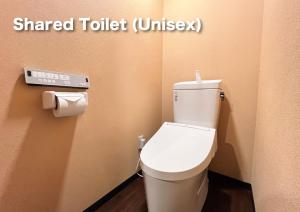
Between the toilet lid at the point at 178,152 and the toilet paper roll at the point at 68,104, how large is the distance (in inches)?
16.3

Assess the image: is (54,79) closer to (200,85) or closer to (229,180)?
(200,85)

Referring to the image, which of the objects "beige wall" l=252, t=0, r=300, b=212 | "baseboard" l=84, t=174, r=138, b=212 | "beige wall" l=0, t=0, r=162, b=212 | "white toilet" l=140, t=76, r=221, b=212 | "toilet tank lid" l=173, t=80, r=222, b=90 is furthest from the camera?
"toilet tank lid" l=173, t=80, r=222, b=90

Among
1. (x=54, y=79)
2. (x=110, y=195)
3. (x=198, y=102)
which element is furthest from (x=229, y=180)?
(x=54, y=79)

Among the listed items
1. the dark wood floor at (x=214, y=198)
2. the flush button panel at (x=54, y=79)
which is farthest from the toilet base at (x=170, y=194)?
the flush button panel at (x=54, y=79)

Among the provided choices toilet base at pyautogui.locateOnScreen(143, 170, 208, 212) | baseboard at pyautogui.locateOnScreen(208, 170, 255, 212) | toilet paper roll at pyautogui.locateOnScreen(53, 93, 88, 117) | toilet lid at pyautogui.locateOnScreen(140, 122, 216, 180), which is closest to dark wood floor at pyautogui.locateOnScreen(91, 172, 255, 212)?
baseboard at pyautogui.locateOnScreen(208, 170, 255, 212)

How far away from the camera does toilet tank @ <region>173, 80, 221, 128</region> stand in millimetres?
1124

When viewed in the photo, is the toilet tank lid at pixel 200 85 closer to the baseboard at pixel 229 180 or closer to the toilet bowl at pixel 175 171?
the toilet bowl at pixel 175 171

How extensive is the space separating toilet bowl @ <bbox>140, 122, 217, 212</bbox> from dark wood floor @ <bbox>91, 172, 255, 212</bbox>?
17 centimetres

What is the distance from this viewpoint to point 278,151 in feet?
1.87

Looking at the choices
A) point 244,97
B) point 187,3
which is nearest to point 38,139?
point 244,97

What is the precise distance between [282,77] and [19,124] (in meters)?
1.03

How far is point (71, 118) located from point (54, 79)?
0.22 metres

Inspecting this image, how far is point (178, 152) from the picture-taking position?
0.89 meters

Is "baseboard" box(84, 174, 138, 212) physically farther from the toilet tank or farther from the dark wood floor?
the toilet tank
